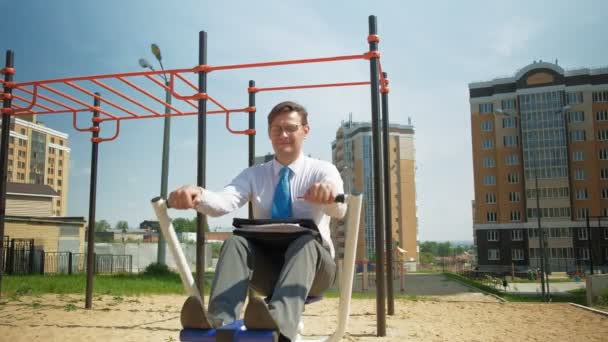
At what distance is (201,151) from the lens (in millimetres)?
5168

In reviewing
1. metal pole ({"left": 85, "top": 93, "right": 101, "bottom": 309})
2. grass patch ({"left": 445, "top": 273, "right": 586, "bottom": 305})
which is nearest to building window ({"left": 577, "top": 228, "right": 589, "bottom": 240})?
grass patch ({"left": 445, "top": 273, "right": 586, "bottom": 305})

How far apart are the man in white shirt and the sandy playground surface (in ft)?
9.06

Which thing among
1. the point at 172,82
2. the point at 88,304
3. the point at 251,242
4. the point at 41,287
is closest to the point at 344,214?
the point at 251,242

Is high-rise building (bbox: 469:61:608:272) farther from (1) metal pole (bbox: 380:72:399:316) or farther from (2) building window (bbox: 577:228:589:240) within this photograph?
(1) metal pole (bbox: 380:72:399:316)


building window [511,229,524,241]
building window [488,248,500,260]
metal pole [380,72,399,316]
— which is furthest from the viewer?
building window [488,248,500,260]

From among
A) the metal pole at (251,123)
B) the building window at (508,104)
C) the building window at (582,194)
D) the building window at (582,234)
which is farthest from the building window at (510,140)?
the metal pole at (251,123)

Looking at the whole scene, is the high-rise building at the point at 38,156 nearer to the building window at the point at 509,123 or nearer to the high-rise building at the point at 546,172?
the high-rise building at the point at 546,172

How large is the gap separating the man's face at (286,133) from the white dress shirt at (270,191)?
75mm

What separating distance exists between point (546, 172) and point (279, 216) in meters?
47.1

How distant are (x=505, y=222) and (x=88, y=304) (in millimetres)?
42703

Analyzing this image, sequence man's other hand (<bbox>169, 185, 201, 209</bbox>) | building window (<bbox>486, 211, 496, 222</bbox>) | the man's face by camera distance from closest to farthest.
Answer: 1. man's other hand (<bbox>169, 185, 201, 209</bbox>)
2. the man's face
3. building window (<bbox>486, 211, 496, 222</bbox>)

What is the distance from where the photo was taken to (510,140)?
45.3m

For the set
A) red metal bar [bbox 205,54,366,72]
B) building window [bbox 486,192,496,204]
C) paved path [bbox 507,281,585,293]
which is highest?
building window [bbox 486,192,496,204]

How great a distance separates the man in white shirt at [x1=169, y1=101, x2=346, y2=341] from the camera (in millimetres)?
2039
